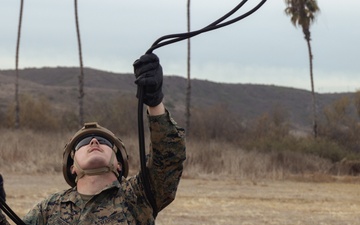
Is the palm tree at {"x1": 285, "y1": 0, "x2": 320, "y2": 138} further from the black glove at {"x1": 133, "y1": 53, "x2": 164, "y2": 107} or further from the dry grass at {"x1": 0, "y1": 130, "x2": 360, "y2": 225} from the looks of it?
the black glove at {"x1": 133, "y1": 53, "x2": 164, "y2": 107}

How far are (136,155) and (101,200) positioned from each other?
2497 centimetres

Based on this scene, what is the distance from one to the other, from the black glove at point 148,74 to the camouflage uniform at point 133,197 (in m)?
0.22

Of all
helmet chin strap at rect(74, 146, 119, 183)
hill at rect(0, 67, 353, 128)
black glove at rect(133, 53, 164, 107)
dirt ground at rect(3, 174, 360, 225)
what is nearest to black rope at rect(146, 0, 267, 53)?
black glove at rect(133, 53, 164, 107)

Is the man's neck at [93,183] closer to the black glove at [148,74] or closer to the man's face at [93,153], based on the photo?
the man's face at [93,153]

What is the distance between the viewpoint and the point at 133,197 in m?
3.75

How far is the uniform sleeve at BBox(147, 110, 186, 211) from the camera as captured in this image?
141 inches

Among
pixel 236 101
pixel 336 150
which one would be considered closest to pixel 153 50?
pixel 336 150

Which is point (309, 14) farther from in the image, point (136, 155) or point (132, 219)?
point (132, 219)

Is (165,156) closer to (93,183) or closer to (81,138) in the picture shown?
(93,183)

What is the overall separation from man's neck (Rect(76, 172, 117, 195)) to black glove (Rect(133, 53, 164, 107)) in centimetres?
56

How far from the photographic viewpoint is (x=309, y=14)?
40.6 metres

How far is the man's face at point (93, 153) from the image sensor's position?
12.2 ft

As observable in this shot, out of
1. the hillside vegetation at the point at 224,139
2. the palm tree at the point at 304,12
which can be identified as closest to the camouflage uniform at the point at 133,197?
the hillside vegetation at the point at 224,139

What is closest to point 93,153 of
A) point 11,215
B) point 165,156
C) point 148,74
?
point 165,156
